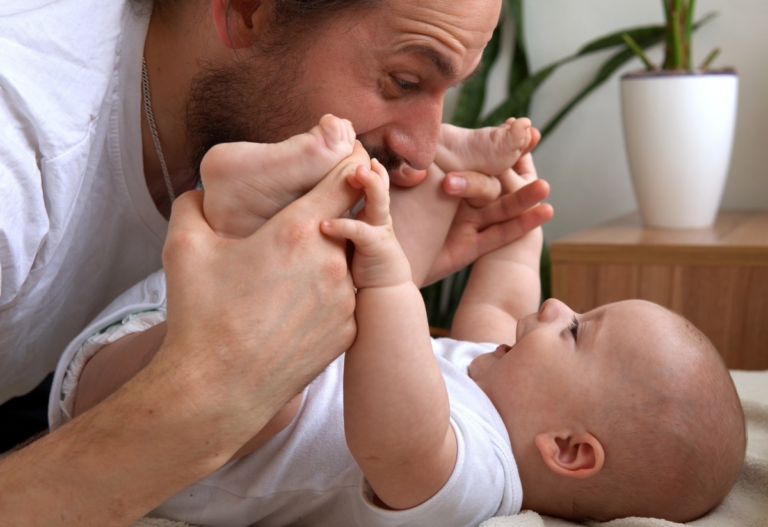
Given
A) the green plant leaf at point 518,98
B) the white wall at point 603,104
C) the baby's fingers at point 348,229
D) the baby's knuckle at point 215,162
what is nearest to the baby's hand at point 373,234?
the baby's fingers at point 348,229

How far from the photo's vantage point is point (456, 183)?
43.9 inches

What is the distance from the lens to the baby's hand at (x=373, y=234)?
2.08 ft

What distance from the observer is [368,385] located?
69 cm

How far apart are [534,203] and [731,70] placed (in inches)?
35.4

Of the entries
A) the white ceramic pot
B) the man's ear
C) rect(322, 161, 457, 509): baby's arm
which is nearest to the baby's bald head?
rect(322, 161, 457, 509): baby's arm

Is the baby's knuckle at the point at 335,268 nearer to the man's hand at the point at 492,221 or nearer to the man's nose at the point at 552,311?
the man's nose at the point at 552,311

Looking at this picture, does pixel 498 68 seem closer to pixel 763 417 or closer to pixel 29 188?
pixel 763 417

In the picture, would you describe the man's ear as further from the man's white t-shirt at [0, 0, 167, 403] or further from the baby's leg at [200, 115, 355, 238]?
the baby's leg at [200, 115, 355, 238]

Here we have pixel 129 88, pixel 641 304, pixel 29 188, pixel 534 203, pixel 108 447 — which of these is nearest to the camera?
pixel 108 447

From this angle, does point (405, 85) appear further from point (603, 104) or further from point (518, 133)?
point (603, 104)

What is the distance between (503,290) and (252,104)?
0.48m

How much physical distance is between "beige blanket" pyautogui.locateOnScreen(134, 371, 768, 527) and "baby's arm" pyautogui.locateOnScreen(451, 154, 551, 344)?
1.13ft

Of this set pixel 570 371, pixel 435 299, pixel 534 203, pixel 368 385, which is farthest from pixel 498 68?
pixel 368 385

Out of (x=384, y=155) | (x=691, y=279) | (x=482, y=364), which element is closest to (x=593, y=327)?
(x=482, y=364)
